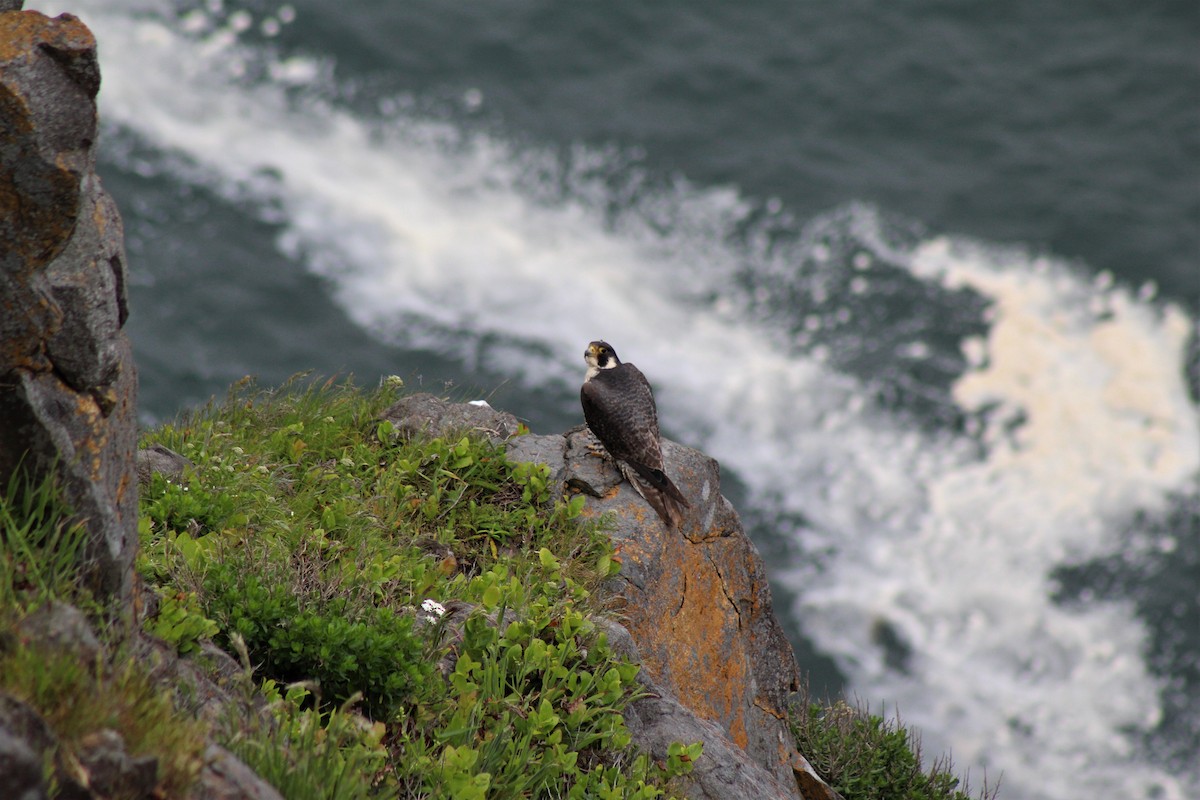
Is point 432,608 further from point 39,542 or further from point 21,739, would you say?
point 21,739

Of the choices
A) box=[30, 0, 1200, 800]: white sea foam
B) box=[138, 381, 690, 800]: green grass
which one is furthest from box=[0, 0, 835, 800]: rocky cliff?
Answer: box=[30, 0, 1200, 800]: white sea foam

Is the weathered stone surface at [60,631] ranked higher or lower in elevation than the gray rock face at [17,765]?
higher

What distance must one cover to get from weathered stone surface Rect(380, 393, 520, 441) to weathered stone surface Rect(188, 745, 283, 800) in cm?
434

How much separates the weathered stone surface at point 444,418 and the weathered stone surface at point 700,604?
218 mm

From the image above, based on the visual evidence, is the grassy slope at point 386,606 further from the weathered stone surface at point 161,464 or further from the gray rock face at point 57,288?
the gray rock face at point 57,288

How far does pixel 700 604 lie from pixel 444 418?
2.18 meters

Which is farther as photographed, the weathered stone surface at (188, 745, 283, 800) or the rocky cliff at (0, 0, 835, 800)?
the weathered stone surface at (188, 745, 283, 800)

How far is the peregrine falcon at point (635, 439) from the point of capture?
882 centimetres

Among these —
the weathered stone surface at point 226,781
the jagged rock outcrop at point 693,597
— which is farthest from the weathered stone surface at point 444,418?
the weathered stone surface at point 226,781

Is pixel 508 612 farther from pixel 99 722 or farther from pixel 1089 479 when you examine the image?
pixel 1089 479

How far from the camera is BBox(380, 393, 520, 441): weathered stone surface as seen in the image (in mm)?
8922

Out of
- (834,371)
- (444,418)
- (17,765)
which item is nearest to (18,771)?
(17,765)

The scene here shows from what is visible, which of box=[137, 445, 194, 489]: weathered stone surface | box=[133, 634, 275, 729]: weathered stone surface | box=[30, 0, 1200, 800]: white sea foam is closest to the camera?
box=[133, 634, 275, 729]: weathered stone surface

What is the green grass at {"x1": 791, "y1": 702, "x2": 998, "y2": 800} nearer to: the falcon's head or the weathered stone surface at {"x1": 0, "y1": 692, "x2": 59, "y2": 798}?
the falcon's head
